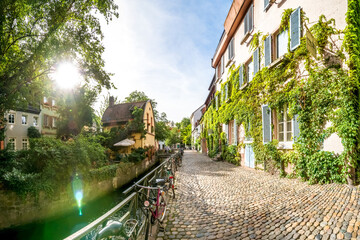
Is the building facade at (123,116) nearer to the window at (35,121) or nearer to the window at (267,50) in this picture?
the window at (35,121)

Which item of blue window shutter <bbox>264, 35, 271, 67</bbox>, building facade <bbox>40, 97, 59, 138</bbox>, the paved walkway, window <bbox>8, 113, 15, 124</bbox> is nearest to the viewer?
the paved walkway

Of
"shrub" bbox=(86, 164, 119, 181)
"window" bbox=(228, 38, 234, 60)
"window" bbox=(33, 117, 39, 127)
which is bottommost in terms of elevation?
"shrub" bbox=(86, 164, 119, 181)

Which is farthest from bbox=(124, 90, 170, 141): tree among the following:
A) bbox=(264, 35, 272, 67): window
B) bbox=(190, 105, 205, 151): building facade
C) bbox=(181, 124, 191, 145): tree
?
bbox=(181, 124, 191, 145): tree

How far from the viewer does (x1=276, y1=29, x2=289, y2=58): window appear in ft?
26.2

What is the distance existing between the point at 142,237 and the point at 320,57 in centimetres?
697

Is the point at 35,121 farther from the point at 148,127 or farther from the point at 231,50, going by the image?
the point at 231,50

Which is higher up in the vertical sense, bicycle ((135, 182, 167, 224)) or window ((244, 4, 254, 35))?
window ((244, 4, 254, 35))

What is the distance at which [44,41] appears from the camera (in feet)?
28.4

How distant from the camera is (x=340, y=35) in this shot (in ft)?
18.5

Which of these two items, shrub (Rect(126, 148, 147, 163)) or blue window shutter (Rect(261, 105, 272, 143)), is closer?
blue window shutter (Rect(261, 105, 272, 143))

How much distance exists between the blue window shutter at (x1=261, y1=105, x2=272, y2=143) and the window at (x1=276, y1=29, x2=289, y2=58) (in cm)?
238

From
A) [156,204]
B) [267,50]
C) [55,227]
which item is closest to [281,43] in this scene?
[267,50]

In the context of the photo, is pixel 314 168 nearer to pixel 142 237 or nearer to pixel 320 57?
pixel 320 57

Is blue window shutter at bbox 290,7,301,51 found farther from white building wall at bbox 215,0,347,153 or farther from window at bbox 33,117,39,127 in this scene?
window at bbox 33,117,39,127
